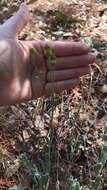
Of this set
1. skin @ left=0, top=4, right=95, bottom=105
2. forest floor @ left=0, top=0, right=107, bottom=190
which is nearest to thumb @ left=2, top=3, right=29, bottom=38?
skin @ left=0, top=4, right=95, bottom=105

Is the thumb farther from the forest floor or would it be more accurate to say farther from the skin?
the forest floor

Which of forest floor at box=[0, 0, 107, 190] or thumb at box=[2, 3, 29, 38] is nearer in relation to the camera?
thumb at box=[2, 3, 29, 38]

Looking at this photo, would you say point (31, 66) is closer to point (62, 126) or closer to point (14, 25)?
point (14, 25)

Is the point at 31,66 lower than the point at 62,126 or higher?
higher

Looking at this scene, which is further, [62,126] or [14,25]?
[62,126]

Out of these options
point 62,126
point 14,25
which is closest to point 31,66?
point 14,25

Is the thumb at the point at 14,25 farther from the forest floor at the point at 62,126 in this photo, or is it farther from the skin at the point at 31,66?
the forest floor at the point at 62,126
